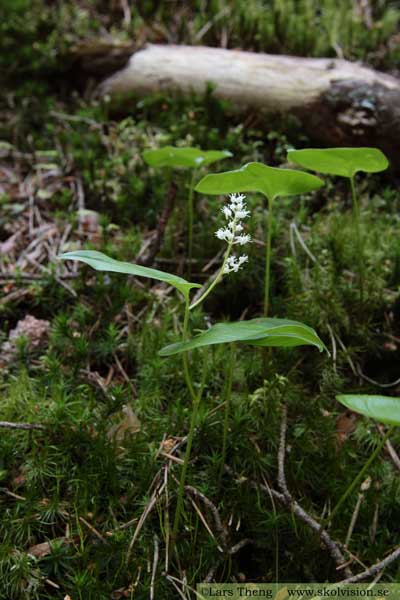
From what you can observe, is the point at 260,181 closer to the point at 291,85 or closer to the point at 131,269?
the point at 131,269

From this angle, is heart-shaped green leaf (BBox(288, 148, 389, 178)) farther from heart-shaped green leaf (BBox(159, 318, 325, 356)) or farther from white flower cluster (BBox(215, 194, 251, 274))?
heart-shaped green leaf (BBox(159, 318, 325, 356))

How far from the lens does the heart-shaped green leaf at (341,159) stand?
198 centimetres

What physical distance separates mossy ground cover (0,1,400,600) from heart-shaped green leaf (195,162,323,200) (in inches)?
27.0

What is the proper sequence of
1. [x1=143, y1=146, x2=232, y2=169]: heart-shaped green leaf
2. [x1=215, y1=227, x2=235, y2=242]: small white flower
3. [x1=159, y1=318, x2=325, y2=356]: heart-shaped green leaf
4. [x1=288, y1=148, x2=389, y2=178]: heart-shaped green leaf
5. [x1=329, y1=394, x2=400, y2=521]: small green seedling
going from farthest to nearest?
[x1=143, y1=146, x2=232, y2=169]: heart-shaped green leaf < [x1=288, y1=148, x2=389, y2=178]: heart-shaped green leaf < [x1=215, y1=227, x2=235, y2=242]: small white flower < [x1=159, y1=318, x2=325, y2=356]: heart-shaped green leaf < [x1=329, y1=394, x2=400, y2=521]: small green seedling

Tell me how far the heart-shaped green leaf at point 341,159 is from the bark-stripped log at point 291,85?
4.52 feet

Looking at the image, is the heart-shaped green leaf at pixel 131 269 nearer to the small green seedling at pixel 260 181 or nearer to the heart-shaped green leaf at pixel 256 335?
the heart-shaped green leaf at pixel 256 335

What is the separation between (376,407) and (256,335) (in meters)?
0.33

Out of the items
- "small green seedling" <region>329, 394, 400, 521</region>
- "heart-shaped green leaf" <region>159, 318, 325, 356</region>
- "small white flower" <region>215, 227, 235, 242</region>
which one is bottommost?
"small green seedling" <region>329, 394, 400, 521</region>

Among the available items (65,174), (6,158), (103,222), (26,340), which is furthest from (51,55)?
(26,340)

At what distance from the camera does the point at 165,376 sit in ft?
7.13

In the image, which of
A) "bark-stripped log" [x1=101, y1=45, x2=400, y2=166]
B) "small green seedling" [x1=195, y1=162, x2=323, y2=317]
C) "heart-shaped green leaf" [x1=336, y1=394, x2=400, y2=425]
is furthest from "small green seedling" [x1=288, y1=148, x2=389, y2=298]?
"bark-stripped log" [x1=101, y1=45, x2=400, y2=166]

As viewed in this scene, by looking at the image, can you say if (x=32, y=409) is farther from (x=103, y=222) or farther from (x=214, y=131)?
(x=214, y=131)

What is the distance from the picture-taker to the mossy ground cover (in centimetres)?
169

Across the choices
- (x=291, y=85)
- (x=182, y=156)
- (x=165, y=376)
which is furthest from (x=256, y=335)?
(x=291, y=85)
